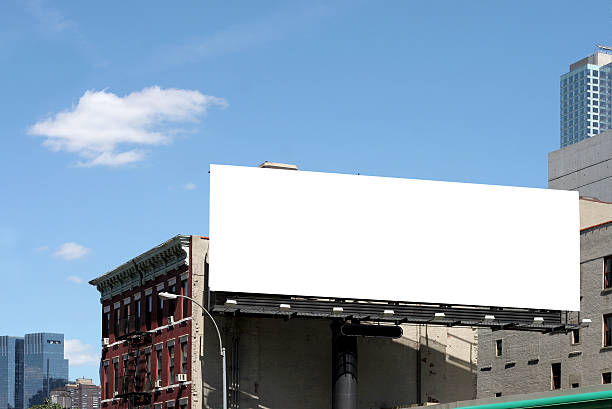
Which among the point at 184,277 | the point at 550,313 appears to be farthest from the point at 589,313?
the point at 184,277

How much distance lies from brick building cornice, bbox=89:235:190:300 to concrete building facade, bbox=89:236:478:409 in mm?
83

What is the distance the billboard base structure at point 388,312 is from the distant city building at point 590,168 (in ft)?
294

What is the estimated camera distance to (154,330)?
65125 mm

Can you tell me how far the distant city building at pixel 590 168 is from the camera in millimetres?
150375

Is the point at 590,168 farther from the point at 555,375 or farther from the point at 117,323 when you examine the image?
the point at 117,323

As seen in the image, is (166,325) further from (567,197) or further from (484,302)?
(567,197)

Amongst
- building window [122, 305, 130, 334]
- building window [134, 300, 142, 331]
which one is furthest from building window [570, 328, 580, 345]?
building window [122, 305, 130, 334]

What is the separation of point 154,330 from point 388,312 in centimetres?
1478

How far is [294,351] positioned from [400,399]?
6.95 meters

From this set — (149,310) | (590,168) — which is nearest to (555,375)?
(149,310)

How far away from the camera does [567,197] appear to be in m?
61.4

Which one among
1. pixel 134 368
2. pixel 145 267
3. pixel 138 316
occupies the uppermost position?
pixel 145 267

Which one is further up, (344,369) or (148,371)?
(344,369)

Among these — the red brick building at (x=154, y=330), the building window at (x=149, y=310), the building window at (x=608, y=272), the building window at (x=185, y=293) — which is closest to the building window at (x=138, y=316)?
the red brick building at (x=154, y=330)
